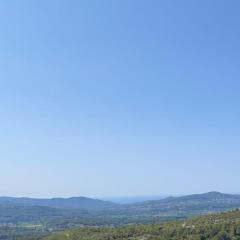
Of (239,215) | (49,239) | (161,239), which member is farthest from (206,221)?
(49,239)

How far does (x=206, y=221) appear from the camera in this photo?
16388cm

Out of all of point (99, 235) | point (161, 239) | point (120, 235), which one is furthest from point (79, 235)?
point (161, 239)

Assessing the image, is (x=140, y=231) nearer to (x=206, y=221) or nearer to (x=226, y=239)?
(x=206, y=221)

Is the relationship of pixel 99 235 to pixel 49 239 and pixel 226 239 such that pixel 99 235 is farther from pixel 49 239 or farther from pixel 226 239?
pixel 226 239

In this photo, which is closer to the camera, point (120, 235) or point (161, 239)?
point (161, 239)

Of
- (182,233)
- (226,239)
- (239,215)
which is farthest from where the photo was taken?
(239,215)

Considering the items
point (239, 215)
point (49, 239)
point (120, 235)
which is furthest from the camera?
point (49, 239)

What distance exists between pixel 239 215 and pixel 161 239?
41.7 meters

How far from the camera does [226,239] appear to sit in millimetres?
134125

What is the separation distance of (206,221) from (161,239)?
2817cm

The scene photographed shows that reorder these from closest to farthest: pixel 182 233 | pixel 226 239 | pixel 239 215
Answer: pixel 226 239
pixel 182 233
pixel 239 215

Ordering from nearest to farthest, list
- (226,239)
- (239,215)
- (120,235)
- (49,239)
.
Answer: (226,239) → (120,235) → (239,215) → (49,239)

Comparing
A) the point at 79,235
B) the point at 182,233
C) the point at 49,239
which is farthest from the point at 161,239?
the point at 49,239

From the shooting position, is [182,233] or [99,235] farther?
[99,235]
